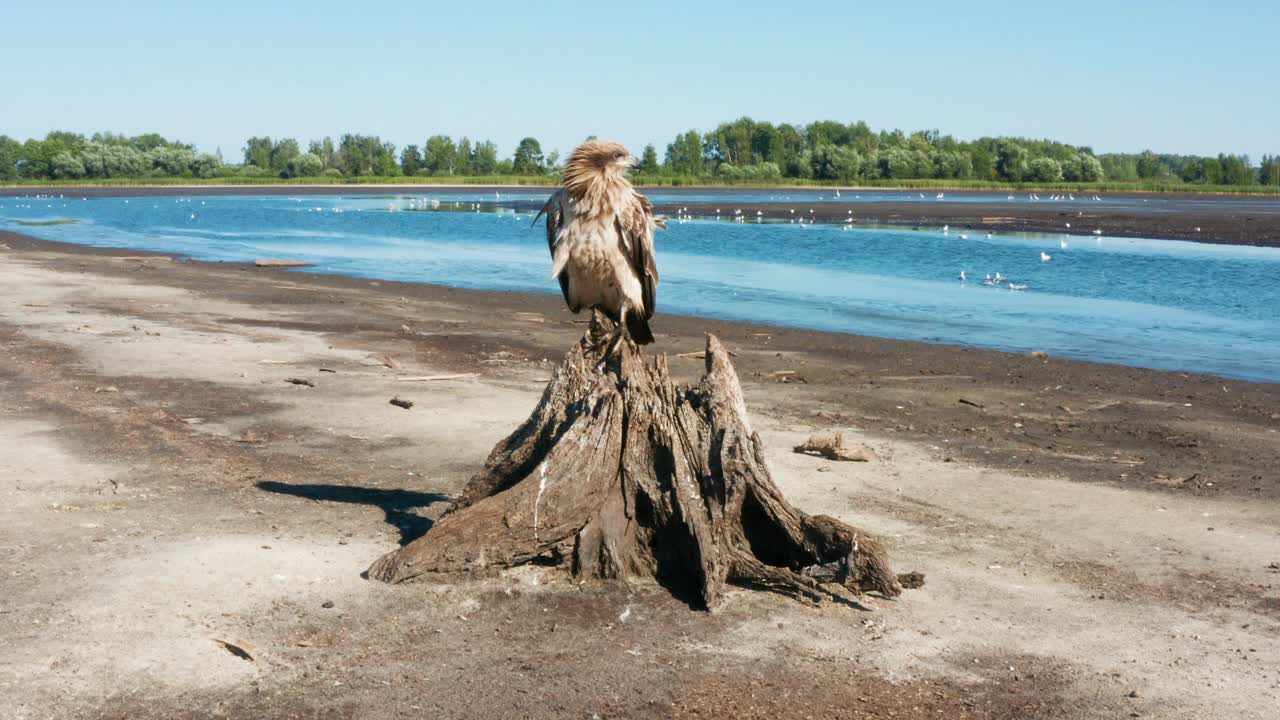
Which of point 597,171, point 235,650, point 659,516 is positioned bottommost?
point 235,650

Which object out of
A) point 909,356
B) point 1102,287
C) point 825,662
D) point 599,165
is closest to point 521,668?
point 825,662

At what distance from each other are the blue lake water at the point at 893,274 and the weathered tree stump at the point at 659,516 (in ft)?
41.8

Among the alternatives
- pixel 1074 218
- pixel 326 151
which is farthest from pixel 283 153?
pixel 1074 218

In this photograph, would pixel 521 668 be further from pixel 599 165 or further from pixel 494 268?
pixel 494 268

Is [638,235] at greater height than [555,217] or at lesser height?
lesser

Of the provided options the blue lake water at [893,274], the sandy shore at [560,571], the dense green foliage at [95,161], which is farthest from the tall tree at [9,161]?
the sandy shore at [560,571]

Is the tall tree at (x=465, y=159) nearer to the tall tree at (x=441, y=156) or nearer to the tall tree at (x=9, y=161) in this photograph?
the tall tree at (x=441, y=156)

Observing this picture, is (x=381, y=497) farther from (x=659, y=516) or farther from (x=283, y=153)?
(x=283, y=153)

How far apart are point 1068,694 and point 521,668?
8.21ft

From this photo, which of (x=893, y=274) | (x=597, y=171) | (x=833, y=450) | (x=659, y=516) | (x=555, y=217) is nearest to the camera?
(x=659, y=516)

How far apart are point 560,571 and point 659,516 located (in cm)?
63

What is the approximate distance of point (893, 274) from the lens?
35.9 metres

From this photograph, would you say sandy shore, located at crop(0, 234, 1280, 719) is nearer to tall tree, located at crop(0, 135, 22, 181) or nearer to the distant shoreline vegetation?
the distant shoreline vegetation

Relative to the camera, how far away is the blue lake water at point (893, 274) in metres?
Result: 21.9
